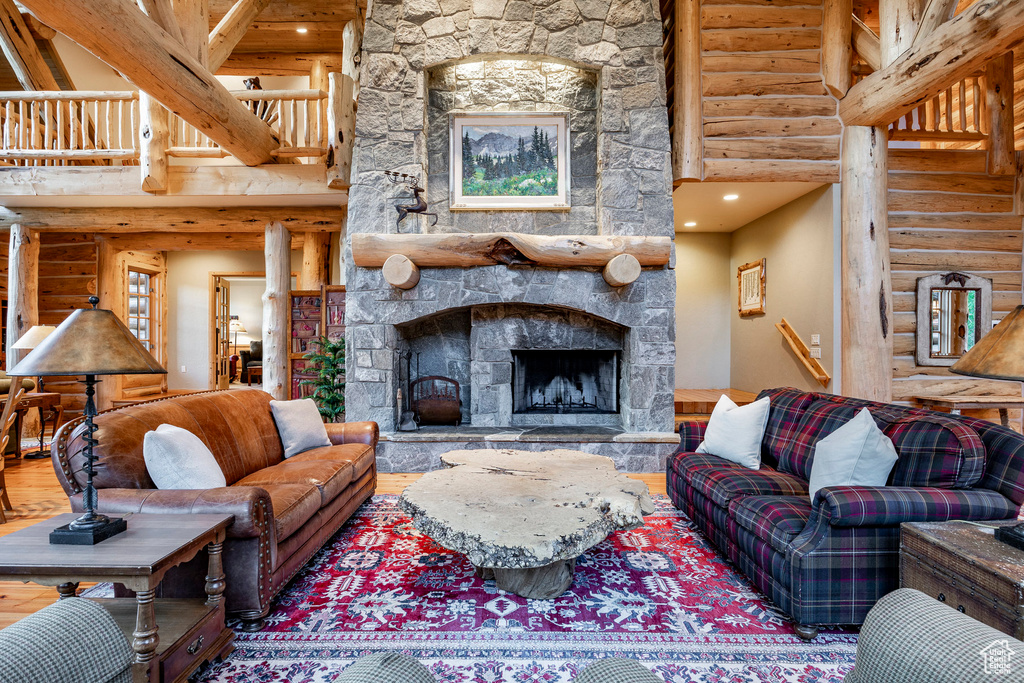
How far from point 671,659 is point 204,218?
6512mm

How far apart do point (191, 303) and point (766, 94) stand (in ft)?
29.6

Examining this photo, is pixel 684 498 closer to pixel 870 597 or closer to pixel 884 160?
pixel 870 597

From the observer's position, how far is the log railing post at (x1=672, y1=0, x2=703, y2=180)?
4594 mm

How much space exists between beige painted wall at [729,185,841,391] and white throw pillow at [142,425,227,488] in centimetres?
502

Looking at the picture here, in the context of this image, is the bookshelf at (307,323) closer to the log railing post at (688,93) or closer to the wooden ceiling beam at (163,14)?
the wooden ceiling beam at (163,14)

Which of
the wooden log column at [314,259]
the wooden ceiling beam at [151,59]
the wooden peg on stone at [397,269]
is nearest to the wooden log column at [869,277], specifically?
the wooden peg on stone at [397,269]

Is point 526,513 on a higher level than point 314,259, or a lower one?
lower

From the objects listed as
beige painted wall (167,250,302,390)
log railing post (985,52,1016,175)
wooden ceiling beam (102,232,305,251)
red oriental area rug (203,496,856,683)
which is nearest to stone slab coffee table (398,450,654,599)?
red oriental area rug (203,496,856,683)

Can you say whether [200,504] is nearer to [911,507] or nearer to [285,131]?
[911,507]

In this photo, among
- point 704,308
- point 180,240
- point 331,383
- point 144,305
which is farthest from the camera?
point 144,305

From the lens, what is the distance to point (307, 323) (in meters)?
6.05

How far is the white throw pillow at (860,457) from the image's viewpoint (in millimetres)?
2127

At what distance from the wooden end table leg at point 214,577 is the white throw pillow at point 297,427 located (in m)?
1.42

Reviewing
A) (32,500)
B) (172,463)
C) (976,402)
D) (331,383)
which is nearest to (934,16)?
(976,402)
